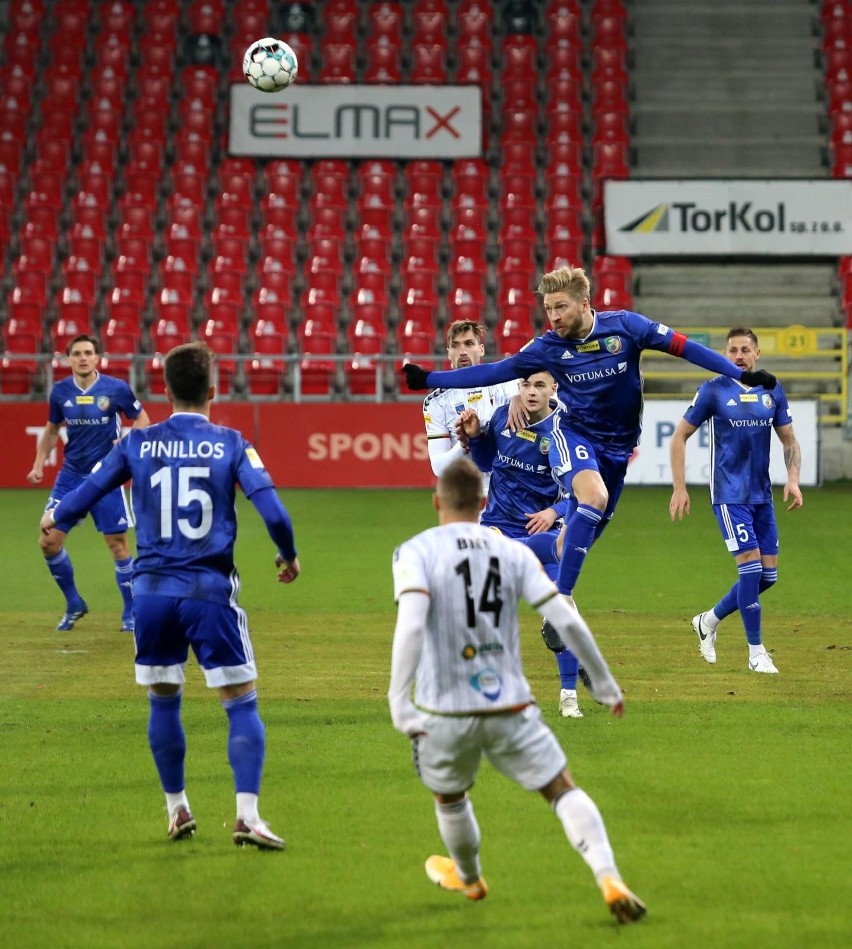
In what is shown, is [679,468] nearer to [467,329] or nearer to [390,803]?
[467,329]

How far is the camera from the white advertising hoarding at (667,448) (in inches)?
875

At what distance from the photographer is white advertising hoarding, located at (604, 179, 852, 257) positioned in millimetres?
26438

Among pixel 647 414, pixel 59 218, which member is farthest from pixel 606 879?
pixel 59 218

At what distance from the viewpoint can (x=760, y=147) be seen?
1134 inches

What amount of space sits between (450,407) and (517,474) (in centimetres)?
94

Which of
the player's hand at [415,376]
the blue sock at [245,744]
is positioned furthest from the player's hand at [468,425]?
the blue sock at [245,744]

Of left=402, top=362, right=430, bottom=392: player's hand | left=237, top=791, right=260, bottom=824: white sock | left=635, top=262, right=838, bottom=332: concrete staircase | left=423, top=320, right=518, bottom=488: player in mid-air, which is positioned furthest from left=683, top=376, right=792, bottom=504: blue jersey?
left=635, top=262, right=838, bottom=332: concrete staircase

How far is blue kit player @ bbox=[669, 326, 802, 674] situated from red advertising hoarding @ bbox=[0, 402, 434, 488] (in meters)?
13.6

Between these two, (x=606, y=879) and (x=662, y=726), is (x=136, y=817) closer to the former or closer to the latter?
(x=606, y=879)

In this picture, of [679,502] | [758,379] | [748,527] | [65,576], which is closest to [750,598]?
[748,527]

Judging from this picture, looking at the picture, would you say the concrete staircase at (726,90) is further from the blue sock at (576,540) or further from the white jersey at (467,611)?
the white jersey at (467,611)

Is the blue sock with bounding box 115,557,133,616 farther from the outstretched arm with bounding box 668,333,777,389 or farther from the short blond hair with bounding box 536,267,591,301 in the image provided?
the outstretched arm with bounding box 668,333,777,389

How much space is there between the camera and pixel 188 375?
5.69 meters

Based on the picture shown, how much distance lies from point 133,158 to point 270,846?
24944 millimetres
